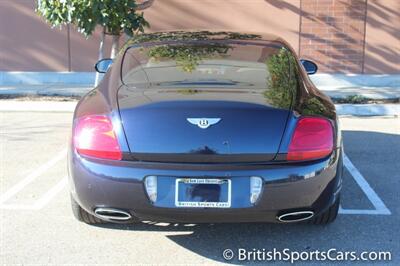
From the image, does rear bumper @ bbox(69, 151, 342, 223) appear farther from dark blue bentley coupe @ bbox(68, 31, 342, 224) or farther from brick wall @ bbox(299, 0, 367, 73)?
brick wall @ bbox(299, 0, 367, 73)

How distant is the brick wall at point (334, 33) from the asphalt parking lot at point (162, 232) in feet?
17.8

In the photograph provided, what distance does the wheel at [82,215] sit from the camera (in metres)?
4.05

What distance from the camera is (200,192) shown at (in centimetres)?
337

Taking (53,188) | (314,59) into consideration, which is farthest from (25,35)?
(53,188)

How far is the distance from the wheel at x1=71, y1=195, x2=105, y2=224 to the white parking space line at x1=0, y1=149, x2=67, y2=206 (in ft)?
3.27

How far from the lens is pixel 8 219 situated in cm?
439

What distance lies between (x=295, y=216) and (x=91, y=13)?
606 cm

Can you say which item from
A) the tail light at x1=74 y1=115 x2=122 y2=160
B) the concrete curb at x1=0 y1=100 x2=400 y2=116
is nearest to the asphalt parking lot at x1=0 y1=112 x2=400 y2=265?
the tail light at x1=74 y1=115 x2=122 y2=160

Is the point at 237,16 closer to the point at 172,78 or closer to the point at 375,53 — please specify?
the point at 375,53

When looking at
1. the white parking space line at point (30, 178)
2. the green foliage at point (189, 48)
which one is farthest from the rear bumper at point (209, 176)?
the white parking space line at point (30, 178)

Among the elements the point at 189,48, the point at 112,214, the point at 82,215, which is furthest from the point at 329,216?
the point at 82,215

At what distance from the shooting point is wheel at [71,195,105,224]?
13.3 ft
